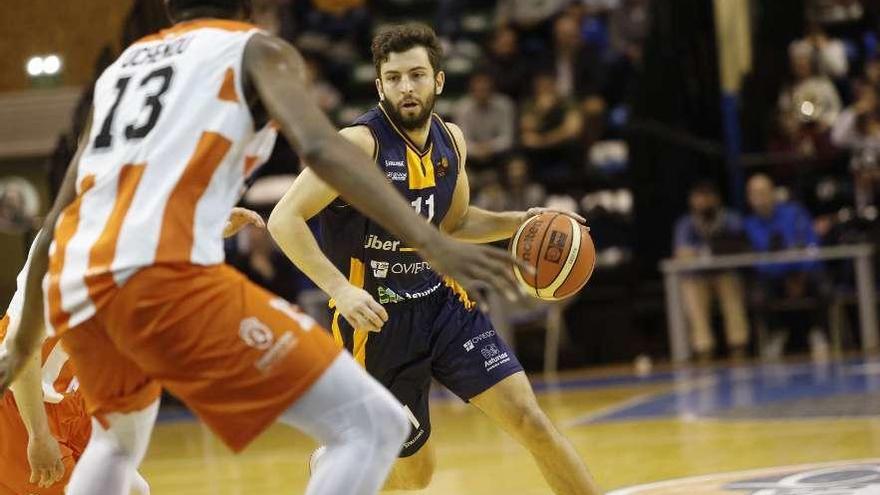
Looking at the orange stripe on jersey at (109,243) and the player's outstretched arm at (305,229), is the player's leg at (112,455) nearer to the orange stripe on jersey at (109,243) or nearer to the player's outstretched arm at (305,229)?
the orange stripe on jersey at (109,243)

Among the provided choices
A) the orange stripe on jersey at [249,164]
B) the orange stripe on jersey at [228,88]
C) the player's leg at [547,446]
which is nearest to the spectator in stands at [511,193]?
the player's leg at [547,446]

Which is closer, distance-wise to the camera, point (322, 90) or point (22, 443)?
point (22, 443)

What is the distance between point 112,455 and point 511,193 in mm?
10373

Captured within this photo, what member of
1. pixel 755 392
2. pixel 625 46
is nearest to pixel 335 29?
pixel 625 46

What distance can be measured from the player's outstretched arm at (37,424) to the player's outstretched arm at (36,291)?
36 cm

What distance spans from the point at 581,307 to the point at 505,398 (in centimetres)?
925

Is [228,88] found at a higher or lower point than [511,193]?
higher

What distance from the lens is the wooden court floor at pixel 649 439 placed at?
22.4 feet

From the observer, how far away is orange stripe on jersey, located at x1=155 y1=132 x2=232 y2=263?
3059 mm

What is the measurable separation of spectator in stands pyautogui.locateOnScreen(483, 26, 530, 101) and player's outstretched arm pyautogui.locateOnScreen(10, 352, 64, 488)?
11.9 metres

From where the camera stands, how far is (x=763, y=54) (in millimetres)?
15719

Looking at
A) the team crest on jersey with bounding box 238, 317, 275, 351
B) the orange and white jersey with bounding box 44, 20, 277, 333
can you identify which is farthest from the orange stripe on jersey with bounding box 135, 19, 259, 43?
the team crest on jersey with bounding box 238, 317, 275, 351

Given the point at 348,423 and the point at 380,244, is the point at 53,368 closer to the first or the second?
the point at 380,244

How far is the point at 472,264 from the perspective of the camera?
9.63 feet
